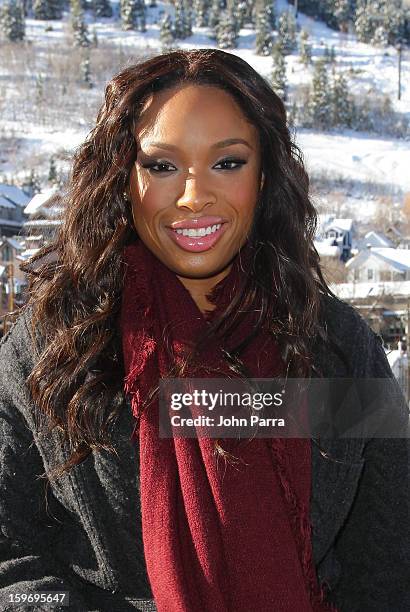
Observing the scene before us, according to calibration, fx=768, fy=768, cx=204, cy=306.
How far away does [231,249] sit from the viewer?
684 mm

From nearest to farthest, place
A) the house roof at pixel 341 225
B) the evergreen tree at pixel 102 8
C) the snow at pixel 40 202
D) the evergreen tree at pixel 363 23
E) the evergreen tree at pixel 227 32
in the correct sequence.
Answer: the snow at pixel 40 202
the house roof at pixel 341 225
the evergreen tree at pixel 363 23
the evergreen tree at pixel 227 32
the evergreen tree at pixel 102 8

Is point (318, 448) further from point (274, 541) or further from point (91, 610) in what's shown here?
point (91, 610)

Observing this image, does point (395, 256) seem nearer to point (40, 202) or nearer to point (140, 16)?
point (40, 202)

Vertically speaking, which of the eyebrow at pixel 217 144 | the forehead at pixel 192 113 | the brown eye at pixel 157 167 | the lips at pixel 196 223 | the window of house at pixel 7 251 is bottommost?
the window of house at pixel 7 251

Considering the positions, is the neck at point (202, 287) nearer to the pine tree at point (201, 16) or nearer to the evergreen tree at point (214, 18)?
the evergreen tree at point (214, 18)

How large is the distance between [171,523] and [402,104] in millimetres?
26913

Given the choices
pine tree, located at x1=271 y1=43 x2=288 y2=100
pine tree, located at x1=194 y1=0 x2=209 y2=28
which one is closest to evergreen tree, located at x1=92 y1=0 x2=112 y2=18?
pine tree, located at x1=194 y1=0 x2=209 y2=28

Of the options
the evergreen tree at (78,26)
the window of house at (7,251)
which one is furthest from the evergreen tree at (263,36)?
the window of house at (7,251)

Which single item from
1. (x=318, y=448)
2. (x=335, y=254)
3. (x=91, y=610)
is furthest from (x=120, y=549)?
(x=335, y=254)

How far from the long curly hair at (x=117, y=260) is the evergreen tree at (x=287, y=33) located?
33.8m

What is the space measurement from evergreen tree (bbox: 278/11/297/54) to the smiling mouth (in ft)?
111

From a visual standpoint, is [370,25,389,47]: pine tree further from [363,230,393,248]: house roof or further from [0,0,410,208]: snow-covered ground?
[363,230,393,248]: house roof

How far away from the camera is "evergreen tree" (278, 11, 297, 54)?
33.5m

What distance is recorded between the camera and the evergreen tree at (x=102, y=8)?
38156mm
